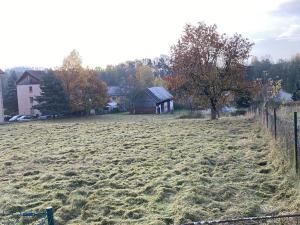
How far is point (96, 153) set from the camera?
11203 millimetres

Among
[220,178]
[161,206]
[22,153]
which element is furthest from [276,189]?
[22,153]

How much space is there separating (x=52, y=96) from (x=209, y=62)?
1844cm

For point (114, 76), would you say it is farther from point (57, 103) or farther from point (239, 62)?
point (239, 62)

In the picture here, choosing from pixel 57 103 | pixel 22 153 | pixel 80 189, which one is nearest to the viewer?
pixel 80 189

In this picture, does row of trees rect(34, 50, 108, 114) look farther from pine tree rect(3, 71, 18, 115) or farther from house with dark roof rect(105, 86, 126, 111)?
pine tree rect(3, 71, 18, 115)

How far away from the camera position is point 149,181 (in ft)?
24.8

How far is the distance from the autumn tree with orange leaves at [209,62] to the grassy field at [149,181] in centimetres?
831

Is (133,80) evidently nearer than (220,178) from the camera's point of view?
No

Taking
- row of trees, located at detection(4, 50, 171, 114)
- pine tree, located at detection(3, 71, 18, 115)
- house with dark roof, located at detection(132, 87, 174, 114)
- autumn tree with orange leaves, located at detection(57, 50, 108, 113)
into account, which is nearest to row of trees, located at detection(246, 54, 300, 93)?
house with dark roof, located at detection(132, 87, 174, 114)

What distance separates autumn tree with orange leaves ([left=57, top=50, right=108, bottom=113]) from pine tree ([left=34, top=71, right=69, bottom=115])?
1.83 feet

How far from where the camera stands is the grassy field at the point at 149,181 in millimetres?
5762

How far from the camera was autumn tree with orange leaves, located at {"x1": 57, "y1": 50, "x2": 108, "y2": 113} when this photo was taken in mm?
34406

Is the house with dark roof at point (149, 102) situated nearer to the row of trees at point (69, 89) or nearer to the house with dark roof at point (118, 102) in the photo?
the house with dark roof at point (118, 102)

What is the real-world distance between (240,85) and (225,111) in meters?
14.1
